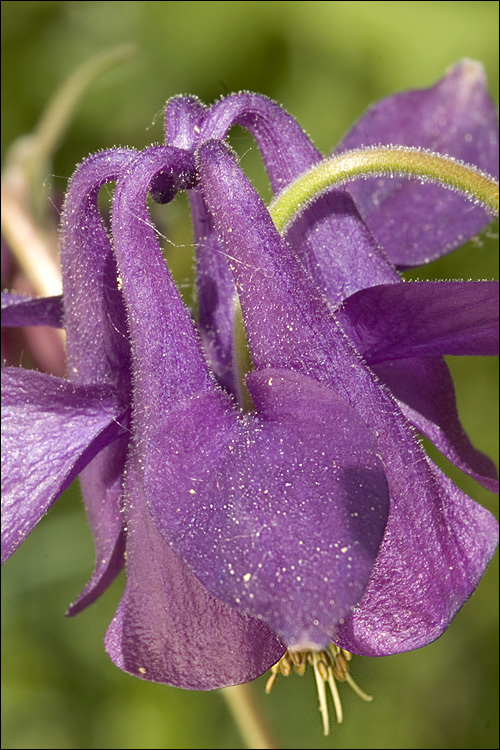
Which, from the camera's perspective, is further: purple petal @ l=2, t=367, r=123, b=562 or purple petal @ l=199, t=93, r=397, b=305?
purple petal @ l=199, t=93, r=397, b=305

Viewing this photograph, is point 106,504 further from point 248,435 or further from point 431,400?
point 431,400

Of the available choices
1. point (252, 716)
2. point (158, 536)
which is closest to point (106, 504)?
point (158, 536)

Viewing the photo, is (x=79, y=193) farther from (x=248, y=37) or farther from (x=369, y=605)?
(x=248, y=37)

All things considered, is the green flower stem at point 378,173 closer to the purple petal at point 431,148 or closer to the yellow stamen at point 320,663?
the purple petal at point 431,148

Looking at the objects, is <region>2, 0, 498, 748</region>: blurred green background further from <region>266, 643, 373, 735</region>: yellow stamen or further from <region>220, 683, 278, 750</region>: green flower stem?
<region>266, 643, 373, 735</region>: yellow stamen

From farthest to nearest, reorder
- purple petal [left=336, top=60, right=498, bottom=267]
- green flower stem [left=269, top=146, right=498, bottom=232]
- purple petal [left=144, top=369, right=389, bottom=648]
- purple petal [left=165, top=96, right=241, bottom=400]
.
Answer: purple petal [left=336, top=60, right=498, bottom=267]
purple petal [left=165, top=96, right=241, bottom=400]
green flower stem [left=269, top=146, right=498, bottom=232]
purple petal [left=144, top=369, right=389, bottom=648]

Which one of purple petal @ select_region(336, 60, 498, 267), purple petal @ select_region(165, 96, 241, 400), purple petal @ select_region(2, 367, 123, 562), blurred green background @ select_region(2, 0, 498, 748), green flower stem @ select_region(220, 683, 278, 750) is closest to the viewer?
purple petal @ select_region(2, 367, 123, 562)

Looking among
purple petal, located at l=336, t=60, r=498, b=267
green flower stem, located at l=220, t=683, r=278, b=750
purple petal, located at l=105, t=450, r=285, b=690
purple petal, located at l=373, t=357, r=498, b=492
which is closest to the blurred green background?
green flower stem, located at l=220, t=683, r=278, b=750
